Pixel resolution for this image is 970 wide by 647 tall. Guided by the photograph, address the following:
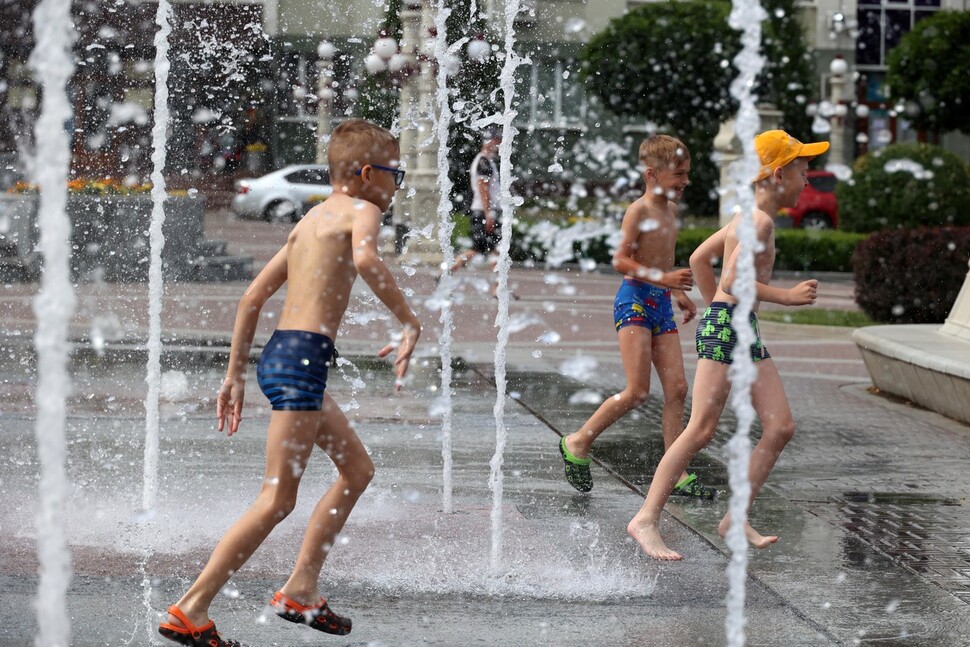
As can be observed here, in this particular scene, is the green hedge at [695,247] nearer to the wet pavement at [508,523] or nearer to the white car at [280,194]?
the white car at [280,194]

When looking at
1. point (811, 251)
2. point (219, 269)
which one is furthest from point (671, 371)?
point (811, 251)

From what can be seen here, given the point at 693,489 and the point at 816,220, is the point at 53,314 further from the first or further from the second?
the point at 816,220

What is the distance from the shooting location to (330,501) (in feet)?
A: 14.3

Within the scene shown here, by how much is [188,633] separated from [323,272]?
3.47 ft

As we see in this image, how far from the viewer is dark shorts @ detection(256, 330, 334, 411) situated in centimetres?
414

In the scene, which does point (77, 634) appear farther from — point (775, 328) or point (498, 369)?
point (775, 328)

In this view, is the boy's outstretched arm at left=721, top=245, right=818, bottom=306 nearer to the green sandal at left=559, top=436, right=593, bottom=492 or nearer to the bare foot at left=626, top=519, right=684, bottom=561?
the bare foot at left=626, top=519, right=684, bottom=561

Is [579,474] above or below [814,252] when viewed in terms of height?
below

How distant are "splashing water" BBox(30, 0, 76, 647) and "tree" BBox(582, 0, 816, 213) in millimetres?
26772

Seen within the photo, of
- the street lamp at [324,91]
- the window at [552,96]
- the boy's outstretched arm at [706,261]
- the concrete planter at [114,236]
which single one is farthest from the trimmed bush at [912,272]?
the window at [552,96]

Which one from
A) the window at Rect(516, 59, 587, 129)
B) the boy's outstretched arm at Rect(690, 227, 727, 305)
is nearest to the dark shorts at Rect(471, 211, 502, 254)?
the boy's outstretched arm at Rect(690, 227, 727, 305)

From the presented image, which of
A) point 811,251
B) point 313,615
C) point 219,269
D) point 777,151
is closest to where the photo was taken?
point 313,615

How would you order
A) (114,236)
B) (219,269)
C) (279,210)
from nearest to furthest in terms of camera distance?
(114,236) → (219,269) → (279,210)

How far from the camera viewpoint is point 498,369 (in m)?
6.05
